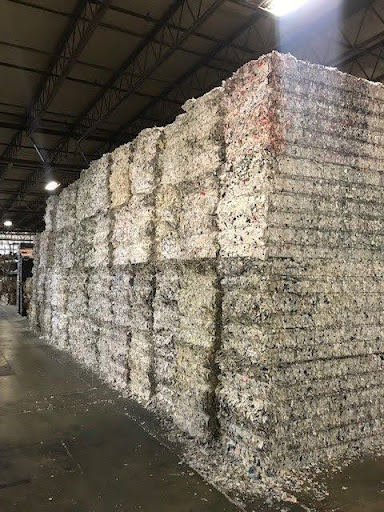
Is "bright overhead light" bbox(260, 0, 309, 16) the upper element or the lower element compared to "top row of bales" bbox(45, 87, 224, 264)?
upper

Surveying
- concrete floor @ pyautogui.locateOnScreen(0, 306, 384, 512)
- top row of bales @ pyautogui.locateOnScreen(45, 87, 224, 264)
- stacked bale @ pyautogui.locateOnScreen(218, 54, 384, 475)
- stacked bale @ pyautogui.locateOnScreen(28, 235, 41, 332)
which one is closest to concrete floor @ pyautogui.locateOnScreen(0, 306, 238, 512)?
concrete floor @ pyautogui.locateOnScreen(0, 306, 384, 512)

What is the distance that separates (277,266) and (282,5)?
560 centimetres

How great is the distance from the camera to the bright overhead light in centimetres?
681

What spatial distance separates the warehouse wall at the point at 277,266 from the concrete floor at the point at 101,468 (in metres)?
0.40

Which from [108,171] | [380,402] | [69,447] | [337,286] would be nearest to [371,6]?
[108,171]

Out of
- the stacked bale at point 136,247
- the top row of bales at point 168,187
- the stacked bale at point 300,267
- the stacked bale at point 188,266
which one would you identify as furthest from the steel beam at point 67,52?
the stacked bale at point 300,267

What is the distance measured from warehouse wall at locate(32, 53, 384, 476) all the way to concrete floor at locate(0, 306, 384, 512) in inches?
15.7

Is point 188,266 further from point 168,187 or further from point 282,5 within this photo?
point 282,5

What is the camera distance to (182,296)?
4.33 m

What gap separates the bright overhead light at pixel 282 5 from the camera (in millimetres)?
6809

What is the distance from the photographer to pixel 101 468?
3633 millimetres

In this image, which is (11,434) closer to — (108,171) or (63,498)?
(63,498)

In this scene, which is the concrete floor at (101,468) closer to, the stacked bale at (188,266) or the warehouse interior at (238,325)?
the warehouse interior at (238,325)

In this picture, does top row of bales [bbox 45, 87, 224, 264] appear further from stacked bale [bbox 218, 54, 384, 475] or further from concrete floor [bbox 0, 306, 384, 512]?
concrete floor [bbox 0, 306, 384, 512]
